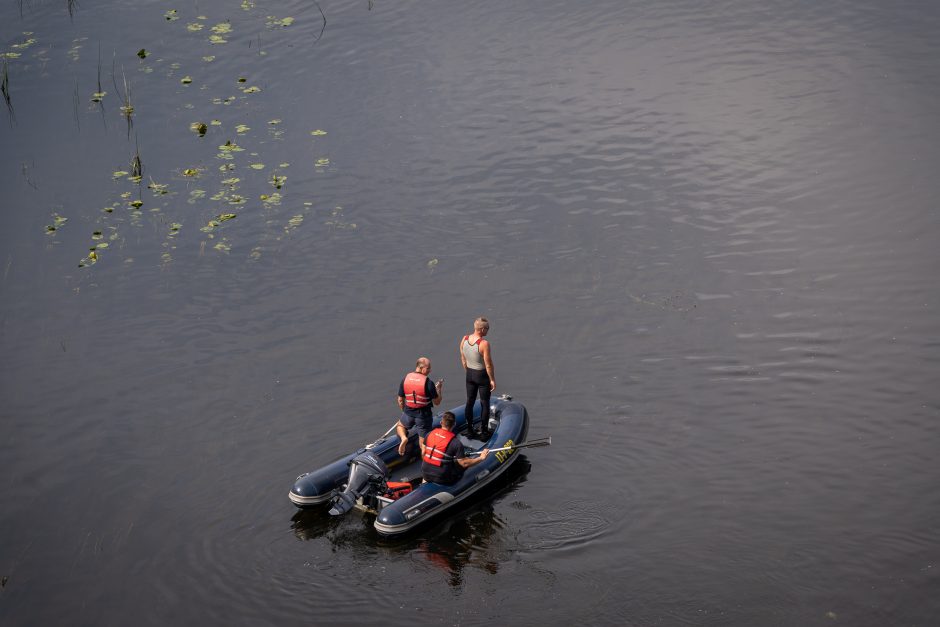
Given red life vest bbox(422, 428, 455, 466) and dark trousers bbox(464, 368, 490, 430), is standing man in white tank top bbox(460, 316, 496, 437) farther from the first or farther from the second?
red life vest bbox(422, 428, 455, 466)

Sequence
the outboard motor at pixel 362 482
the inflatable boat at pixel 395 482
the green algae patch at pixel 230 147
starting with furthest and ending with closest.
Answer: the green algae patch at pixel 230 147 < the outboard motor at pixel 362 482 < the inflatable boat at pixel 395 482

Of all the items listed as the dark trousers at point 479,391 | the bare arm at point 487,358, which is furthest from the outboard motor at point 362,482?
the bare arm at point 487,358

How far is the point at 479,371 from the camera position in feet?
54.0

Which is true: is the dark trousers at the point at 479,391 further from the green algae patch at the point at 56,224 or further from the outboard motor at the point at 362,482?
the green algae patch at the point at 56,224

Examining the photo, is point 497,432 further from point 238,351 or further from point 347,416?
point 238,351

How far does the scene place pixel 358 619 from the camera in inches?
523

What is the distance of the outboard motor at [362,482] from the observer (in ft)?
49.1

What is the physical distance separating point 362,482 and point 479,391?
2.66 meters

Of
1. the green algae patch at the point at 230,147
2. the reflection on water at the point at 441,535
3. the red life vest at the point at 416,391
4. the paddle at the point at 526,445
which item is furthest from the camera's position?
the green algae patch at the point at 230,147

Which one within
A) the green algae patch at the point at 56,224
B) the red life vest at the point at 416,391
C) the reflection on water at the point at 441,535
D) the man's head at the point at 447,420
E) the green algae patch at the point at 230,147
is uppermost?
the green algae patch at the point at 230,147

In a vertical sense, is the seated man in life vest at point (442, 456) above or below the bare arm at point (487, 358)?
below

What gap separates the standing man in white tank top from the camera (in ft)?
53.2

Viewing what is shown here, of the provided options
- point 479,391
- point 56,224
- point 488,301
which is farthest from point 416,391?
point 56,224

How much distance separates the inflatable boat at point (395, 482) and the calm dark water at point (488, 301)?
0.33 m
